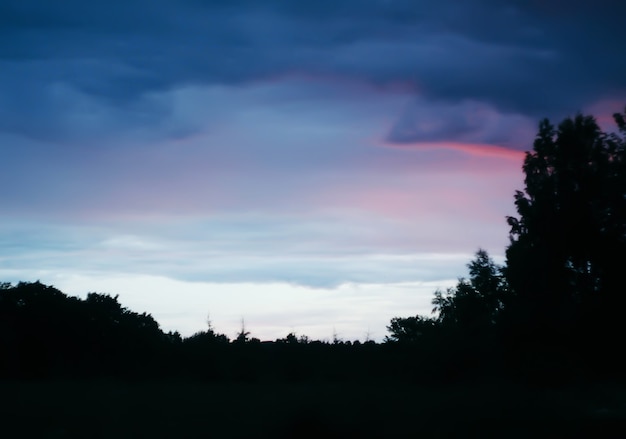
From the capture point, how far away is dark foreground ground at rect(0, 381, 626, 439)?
49.1 ft

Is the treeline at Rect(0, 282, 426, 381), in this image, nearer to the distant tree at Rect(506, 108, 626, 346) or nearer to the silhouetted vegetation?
→ the silhouetted vegetation

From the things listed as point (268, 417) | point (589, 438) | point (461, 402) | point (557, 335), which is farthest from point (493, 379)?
point (557, 335)

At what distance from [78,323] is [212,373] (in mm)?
12210

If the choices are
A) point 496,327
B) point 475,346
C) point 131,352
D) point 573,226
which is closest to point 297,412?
point 475,346

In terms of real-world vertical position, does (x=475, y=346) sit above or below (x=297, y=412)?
above

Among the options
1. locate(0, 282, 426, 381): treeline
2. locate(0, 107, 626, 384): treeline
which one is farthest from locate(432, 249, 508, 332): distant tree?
locate(0, 282, 426, 381): treeline

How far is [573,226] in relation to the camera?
4538cm

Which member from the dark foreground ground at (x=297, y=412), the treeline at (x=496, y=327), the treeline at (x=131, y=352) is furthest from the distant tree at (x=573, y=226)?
the dark foreground ground at (x=297, y=412)

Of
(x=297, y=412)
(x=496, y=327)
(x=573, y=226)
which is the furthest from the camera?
(x=573, y=226)

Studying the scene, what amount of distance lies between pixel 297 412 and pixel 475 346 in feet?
52.7

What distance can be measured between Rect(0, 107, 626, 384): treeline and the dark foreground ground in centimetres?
441

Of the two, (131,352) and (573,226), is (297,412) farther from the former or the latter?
(573,226)

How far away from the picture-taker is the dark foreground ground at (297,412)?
1498 centimetres

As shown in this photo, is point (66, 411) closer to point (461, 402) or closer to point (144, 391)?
point (144, 391)
